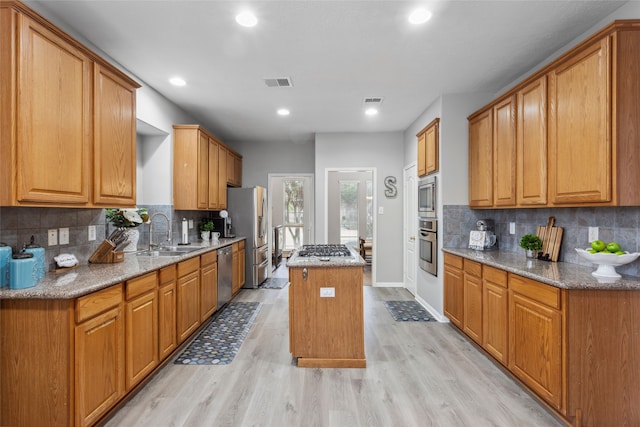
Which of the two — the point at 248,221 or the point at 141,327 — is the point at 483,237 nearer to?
the point at 141,327

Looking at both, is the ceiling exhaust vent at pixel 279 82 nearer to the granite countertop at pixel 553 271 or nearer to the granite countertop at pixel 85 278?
the granite countertop at pixel 85 278

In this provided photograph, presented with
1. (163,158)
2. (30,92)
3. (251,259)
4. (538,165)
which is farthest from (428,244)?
(30,92)

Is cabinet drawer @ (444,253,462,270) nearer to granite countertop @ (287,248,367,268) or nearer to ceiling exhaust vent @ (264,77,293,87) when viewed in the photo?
granite countertop @ (287,248,367,268)

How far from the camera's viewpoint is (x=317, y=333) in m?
2.77

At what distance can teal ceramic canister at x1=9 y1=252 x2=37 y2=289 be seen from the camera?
5.73 feet

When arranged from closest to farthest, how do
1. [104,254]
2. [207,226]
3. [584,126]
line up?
[584,126] < [104,254] < [207,226]

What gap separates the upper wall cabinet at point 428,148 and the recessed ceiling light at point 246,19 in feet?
8.12

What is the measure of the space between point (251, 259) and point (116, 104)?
10.9 feet

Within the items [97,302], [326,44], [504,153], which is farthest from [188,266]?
[504,153]

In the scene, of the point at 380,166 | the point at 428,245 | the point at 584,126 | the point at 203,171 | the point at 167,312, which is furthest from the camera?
the point at 380,166

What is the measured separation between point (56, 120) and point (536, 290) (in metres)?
3.23

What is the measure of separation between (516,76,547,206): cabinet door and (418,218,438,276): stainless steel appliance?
1.20m

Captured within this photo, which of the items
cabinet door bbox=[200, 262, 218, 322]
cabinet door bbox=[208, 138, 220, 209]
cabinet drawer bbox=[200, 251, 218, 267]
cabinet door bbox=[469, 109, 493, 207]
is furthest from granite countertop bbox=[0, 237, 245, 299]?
cabinet door bbox=[469, 109, 493, 207]

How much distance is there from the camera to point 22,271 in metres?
1.77
